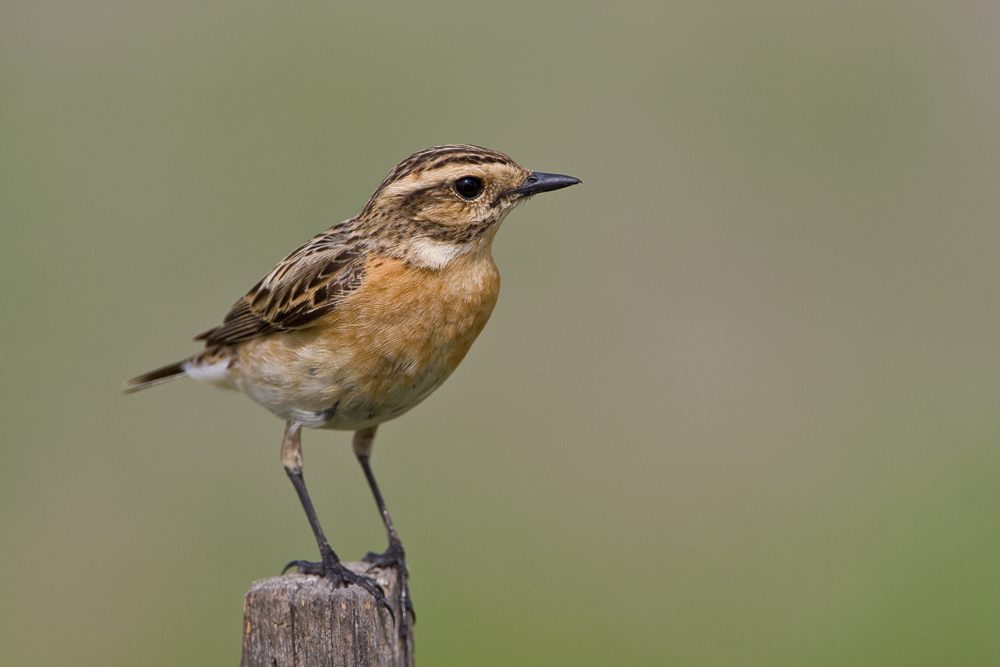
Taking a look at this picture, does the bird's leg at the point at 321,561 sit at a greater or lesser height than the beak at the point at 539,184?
lesser

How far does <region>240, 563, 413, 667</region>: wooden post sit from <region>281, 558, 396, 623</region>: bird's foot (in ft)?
1.05

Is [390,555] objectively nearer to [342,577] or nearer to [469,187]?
[342,577]

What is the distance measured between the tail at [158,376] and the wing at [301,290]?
70cm

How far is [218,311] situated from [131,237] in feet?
6.08

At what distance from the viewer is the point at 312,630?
185 inches

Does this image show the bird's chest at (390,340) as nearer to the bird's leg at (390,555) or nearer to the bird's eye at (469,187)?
the bird's eye at (469,187)

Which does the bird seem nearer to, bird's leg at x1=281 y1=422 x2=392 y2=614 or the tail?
bird's leg at x1=281 y1=422 x2=392 y2=614

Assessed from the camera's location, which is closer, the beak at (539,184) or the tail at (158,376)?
the beak at (539,184)

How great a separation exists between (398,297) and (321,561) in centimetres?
134

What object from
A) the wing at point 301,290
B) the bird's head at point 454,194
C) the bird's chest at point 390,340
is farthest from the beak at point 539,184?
the wing at point 301,290

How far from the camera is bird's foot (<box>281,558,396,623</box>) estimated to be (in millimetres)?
5191

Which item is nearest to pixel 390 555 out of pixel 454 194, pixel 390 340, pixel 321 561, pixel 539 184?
pixel 321 561

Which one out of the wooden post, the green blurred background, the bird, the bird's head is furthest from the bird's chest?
the green blurred background

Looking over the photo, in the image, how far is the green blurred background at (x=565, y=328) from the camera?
427 inches
